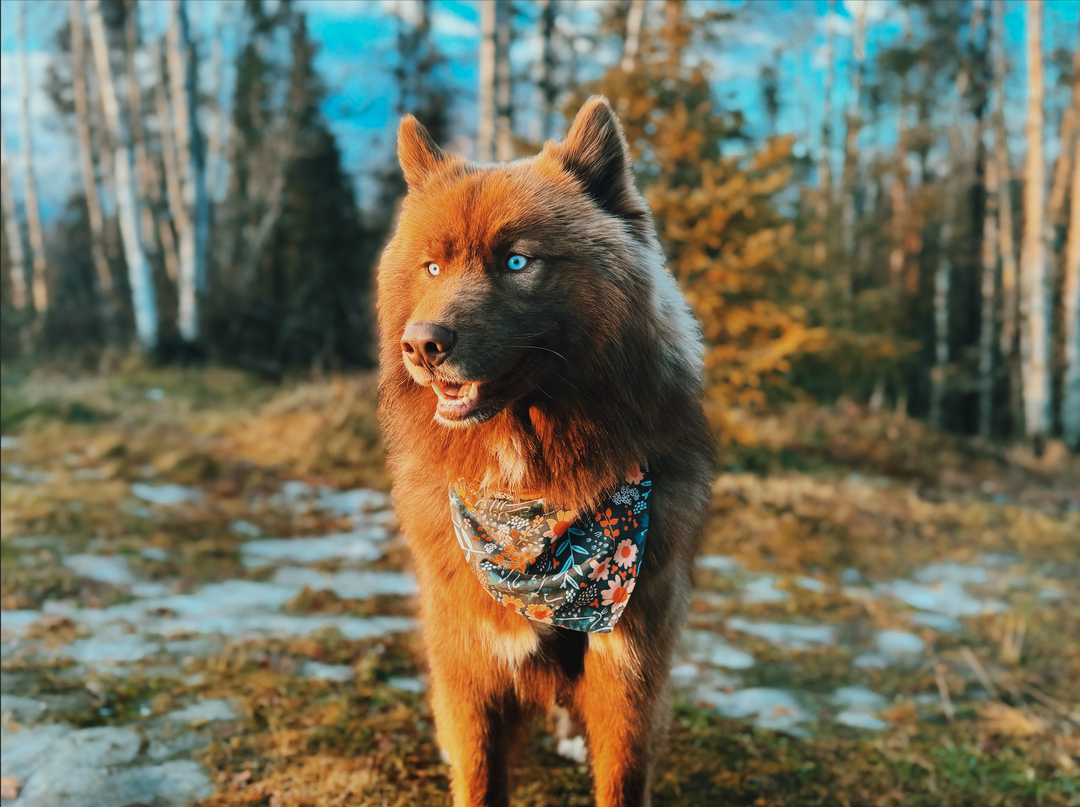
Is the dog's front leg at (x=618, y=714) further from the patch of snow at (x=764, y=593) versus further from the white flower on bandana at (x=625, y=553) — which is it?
the patch of snow at (x=764, y=593)

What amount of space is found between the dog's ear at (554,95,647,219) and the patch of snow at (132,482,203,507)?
17.2 feet

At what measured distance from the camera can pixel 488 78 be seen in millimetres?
9875

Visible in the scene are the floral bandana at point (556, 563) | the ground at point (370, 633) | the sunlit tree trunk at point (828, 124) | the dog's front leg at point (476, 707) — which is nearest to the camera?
the floral bandana at point (556, 563)

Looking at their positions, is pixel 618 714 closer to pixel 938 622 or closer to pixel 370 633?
pixel 370 633

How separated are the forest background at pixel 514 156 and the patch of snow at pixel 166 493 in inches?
194

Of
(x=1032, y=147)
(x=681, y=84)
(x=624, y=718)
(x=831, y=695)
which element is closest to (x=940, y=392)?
(x=1032, y=147)

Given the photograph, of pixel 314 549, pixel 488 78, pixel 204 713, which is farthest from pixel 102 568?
pixel 488 78

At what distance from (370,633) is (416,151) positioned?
9.56 ft

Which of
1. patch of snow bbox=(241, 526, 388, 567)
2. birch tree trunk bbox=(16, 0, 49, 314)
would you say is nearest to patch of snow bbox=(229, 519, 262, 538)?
patch of snow bbox=(241, 526, 388, 567)

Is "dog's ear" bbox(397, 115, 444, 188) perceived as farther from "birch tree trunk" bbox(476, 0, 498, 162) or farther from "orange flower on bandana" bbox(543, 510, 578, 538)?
"birch tree trunk" bbox(476, 0, 498, 162)

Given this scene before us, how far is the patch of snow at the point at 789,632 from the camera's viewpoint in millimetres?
4586

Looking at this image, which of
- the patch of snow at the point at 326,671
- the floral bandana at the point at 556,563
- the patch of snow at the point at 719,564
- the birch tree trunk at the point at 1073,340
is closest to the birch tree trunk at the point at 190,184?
the patch of snow at the point at 719,564

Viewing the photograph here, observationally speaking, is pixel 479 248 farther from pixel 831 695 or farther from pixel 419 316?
pixel 831 695

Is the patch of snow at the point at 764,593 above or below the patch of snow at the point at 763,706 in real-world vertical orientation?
below
